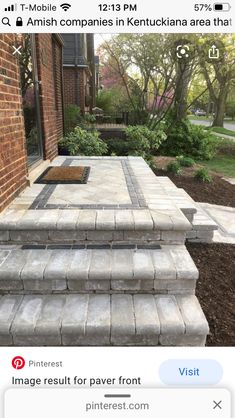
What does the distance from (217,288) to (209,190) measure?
4563mm

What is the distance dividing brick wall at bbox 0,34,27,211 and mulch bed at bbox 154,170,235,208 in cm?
407

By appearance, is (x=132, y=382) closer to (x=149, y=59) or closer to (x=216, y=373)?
(x=216, y=373)

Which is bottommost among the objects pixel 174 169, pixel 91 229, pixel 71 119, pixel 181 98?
pixel 91 229

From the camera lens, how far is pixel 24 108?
17.7ft

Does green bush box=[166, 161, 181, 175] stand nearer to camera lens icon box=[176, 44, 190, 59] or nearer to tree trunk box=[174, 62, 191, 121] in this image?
camera lens icon box=[176, 44, 190, 59]

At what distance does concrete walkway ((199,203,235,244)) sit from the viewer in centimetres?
456

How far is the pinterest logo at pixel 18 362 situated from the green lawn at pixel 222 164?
9.33 m

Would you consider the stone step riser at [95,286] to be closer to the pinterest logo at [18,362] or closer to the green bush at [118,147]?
the pinterest logo at [18,362]

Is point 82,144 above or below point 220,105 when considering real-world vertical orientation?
below

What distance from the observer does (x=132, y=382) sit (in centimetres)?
161

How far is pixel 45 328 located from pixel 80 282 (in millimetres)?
519

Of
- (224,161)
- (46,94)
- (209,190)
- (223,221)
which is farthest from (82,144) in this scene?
(224,161)
